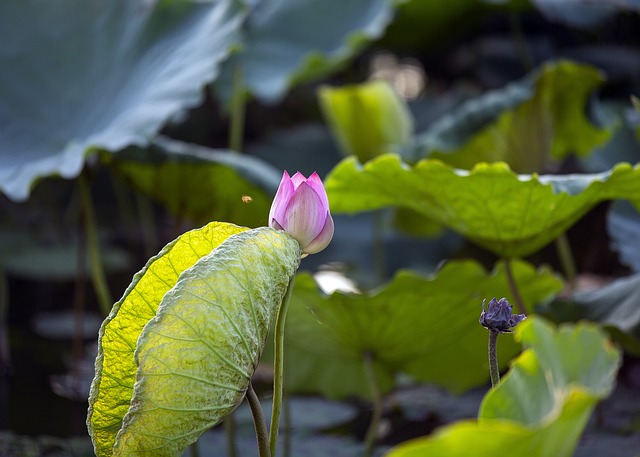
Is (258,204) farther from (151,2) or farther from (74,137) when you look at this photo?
(151,2)

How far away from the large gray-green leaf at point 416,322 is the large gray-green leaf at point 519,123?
1.29 ft

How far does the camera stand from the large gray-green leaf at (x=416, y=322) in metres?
1.04

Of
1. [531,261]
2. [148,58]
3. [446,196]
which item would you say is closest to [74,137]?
[148,58]

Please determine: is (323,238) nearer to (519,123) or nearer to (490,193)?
(490,193)

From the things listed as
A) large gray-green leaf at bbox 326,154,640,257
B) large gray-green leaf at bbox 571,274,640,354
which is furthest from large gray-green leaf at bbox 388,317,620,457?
large gray-green leaf at bbox 571,274,640,354

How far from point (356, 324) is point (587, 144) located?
0.81 m

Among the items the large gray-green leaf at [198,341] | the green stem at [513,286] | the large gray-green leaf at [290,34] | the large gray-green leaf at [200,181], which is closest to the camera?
the large gray-green leaf at [198,341]

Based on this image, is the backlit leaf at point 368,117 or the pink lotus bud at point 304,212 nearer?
the pink lotus bud at point 304,212

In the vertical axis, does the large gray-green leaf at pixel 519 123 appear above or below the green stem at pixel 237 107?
below

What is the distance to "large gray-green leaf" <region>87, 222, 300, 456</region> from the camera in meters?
0.58

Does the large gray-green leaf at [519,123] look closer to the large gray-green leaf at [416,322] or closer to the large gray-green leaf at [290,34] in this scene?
the large gray-green leaf at [416,322]

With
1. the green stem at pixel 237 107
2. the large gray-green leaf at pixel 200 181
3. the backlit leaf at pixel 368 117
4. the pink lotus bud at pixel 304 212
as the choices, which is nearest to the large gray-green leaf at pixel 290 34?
the green stem at pixel 237 107

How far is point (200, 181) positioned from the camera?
131 cm

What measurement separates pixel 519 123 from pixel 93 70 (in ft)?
2.63
